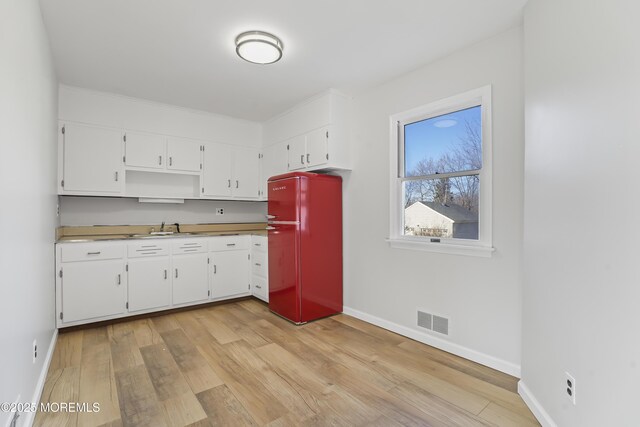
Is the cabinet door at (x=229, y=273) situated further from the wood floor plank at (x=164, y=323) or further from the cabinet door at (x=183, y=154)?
the cabinet door at (x=183, y=154)

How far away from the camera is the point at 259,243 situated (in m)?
4.07

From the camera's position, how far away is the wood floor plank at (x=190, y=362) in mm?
2148

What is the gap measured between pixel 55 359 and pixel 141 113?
2.69 metres

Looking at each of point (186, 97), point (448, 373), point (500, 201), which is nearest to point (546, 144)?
point (500, 201)

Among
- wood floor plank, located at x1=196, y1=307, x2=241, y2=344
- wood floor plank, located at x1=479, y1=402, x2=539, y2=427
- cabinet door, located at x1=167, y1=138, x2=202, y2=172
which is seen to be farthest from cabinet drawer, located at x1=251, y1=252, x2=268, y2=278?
wood floor plank, located at x1=479, y1=402, x2=539, y2=427

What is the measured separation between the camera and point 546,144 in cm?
173

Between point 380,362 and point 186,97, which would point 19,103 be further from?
point 380,362

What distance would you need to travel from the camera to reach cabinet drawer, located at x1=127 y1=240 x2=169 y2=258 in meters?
3.37

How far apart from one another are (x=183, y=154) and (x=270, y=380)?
3034mm

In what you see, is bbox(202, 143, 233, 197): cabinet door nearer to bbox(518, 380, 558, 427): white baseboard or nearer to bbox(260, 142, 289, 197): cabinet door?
bbox(260, 142, 289, 197): cabinet door

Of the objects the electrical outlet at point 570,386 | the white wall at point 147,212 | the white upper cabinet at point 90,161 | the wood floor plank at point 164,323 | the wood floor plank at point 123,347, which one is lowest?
the wood floor plank at point 164,323

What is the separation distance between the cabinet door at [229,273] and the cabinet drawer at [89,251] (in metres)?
1.06

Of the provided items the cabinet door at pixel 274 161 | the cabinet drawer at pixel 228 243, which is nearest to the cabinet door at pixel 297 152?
the cabinet door at pixel 274 161

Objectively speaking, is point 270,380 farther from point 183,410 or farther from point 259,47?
point 259,47
